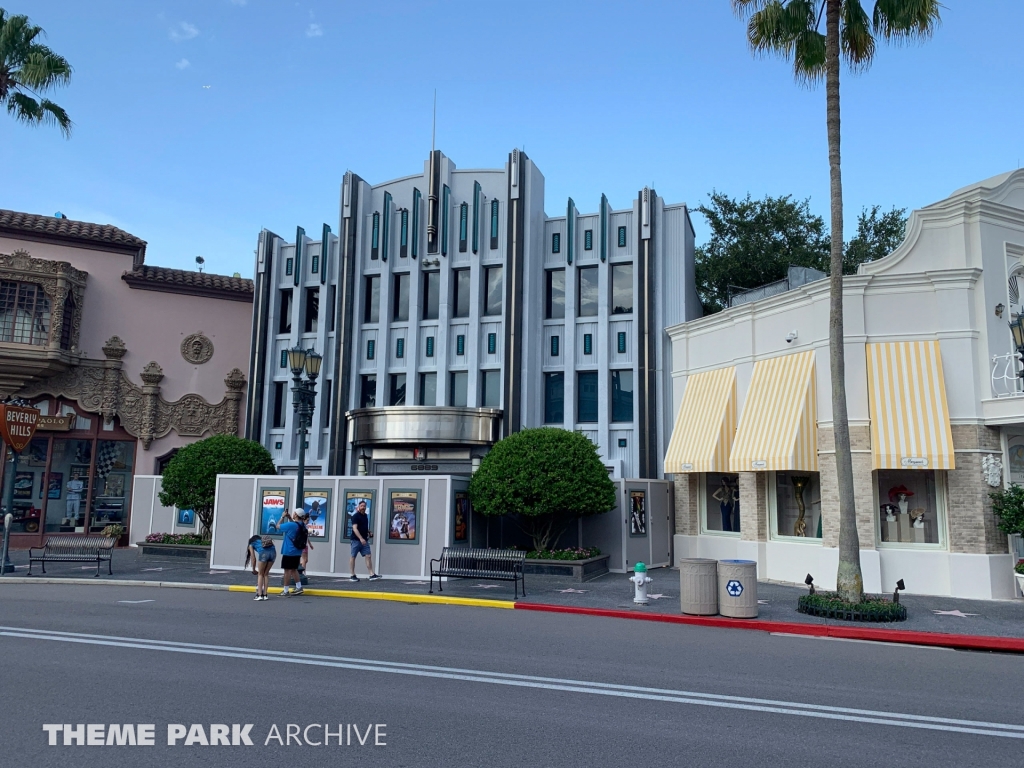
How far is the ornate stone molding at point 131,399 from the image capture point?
28656 millimetres

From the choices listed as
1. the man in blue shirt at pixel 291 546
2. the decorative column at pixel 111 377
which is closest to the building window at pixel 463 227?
the decorative column at pixel 111 377

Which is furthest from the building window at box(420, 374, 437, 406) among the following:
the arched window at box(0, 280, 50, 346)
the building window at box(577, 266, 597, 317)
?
the arched window at box(0, 280, 50, 346)

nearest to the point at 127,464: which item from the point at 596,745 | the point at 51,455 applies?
the point at 51,455

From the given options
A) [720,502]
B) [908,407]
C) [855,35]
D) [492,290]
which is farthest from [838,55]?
[492,290]

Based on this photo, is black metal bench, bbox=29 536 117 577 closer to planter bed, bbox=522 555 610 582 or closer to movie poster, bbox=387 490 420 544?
movie poster, bbox=387 490 420 544

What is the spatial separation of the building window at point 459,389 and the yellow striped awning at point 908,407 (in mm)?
14703

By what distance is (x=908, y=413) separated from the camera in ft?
54.3

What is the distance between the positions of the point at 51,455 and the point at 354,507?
1568cm

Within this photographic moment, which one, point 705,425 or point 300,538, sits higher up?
point 705,425

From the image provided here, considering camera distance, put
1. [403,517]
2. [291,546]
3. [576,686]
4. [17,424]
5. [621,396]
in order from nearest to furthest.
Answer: [576,686]
[291,546]
[403,517]
[17,424]
[621,396]

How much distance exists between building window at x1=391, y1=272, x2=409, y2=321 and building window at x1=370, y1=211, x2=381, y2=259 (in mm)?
1230

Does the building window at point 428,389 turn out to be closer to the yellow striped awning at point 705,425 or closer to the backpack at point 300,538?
the yellow striped awning at point 705,425

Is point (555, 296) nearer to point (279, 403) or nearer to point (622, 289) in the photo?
point (622, 289)

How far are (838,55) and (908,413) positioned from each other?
24.7 feet
